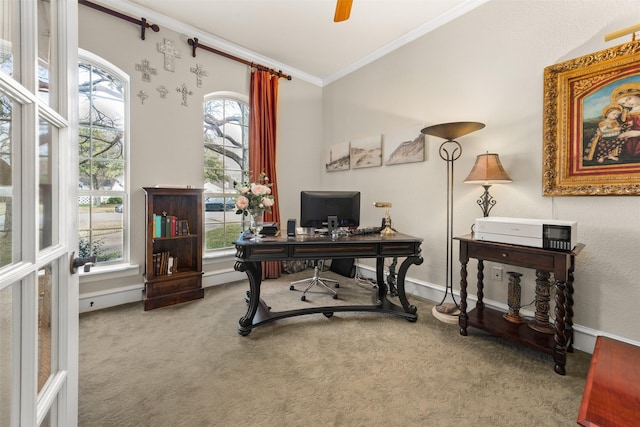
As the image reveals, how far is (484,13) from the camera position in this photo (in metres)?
2.60

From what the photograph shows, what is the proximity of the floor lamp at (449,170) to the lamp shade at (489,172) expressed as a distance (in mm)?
316

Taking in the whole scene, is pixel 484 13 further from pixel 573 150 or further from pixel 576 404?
pixel 576 404

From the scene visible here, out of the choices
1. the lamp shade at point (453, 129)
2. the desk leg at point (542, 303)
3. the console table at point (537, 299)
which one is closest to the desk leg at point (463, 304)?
the console table at point (537, 299)

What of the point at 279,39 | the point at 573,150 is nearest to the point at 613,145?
the point at 573,150

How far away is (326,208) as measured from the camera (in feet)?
8.95

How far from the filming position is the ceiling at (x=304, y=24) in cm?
276

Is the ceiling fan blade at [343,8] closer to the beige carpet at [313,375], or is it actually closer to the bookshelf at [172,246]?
the bookshelf at [172,246]

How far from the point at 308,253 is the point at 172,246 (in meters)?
1.84

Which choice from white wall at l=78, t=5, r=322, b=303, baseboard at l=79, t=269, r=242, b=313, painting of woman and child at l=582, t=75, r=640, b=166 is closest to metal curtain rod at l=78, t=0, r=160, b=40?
white wall at l=78, t=5, r=322, b=303

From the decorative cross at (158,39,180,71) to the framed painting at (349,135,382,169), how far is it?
2.45 m

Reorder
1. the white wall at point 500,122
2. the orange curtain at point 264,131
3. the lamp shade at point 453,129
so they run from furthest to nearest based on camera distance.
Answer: the orange curtain at point 264,131
the lamp shade at point 453,129
the white wall at point 500,122

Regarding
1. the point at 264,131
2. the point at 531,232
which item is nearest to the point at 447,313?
the point at 531,232

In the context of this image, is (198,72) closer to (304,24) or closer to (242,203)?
(304,24)

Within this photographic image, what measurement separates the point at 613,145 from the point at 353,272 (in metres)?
2.89
